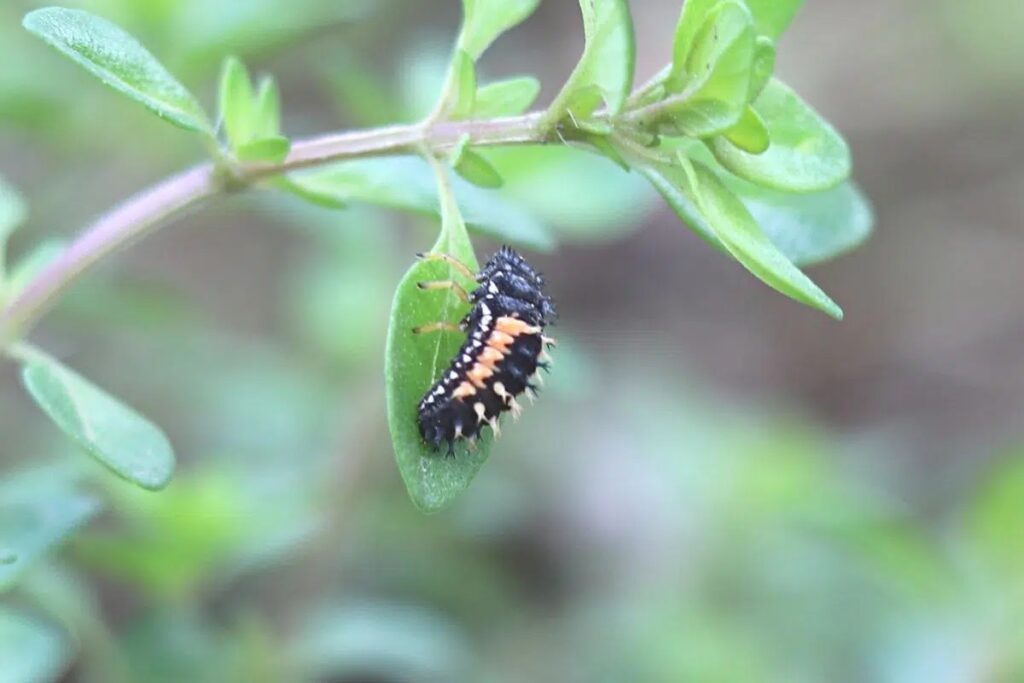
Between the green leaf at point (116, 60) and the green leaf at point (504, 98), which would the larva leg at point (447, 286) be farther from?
the green leaf at point (116, 60)

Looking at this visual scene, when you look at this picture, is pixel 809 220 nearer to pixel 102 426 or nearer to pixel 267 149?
pixel 267 149

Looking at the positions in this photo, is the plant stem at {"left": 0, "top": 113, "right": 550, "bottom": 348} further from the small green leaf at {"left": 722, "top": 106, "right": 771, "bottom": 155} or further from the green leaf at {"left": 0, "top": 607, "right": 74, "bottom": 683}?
the green leaf at {"left": 0, "top": 607, "right": 74, "bottom": 683}

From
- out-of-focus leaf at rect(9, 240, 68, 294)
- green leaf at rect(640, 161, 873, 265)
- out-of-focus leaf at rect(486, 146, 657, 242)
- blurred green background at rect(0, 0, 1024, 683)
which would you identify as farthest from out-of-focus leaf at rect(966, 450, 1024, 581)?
out-of-focus leaf at rect(9, 240, 68, 294)

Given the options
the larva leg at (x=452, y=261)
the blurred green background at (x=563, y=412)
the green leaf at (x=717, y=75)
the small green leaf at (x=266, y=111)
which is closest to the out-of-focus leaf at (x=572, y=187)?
the blurred green background at (x=563, y=412)

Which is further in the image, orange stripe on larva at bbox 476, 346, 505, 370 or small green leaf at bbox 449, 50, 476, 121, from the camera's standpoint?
orange stripe on larva at bbox 476, 346, 505, 370

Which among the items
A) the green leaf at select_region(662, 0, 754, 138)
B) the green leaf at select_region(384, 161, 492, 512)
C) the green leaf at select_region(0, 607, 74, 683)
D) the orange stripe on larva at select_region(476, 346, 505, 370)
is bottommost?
the green leaf at select_region(0, 607, 74, 683)

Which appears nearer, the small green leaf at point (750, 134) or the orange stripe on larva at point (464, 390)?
the small green leaf at point (750, 134)

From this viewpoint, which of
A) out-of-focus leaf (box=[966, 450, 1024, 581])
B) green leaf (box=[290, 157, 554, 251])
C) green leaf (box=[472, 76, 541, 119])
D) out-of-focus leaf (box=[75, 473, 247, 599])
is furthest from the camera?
out-of-focus leaf (box=[966, 450, 1024, 581])
